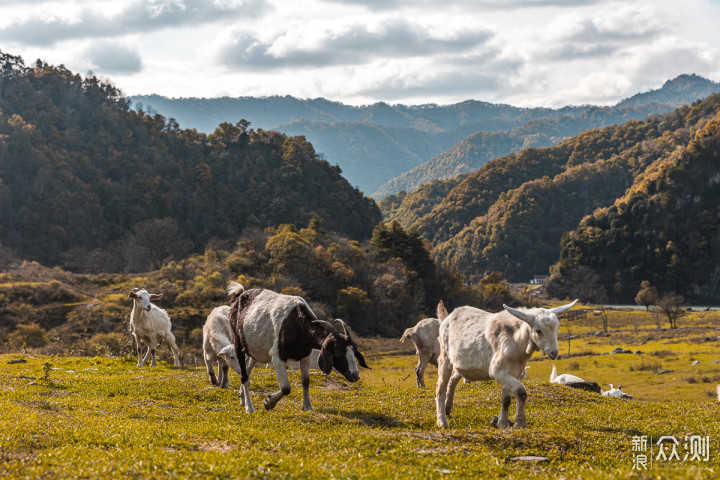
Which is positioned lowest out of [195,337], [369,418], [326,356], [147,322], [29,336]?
[195,337]

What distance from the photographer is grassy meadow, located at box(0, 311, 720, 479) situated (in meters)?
9.40

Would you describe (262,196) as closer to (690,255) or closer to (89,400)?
(690,255)

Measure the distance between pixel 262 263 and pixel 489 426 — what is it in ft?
248

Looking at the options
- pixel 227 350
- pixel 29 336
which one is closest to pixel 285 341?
pixel 227 350

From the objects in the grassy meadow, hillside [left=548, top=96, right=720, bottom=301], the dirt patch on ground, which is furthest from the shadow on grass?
hillside [left=548, top=96, right=720, bottom=301]

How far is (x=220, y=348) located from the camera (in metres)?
20.0

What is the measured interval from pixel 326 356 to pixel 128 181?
414 feet

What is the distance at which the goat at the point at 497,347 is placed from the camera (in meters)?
12.5

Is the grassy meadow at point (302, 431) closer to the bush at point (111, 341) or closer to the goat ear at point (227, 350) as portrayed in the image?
the goat ear at point (227, 350)

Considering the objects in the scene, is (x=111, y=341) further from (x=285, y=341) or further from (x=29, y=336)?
(x=285, y=341)

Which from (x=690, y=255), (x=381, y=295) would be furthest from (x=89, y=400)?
(x=690, y=255)

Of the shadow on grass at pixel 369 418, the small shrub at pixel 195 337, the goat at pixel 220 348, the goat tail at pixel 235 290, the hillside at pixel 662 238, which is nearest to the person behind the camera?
the shadow on grass at pixel 369 418

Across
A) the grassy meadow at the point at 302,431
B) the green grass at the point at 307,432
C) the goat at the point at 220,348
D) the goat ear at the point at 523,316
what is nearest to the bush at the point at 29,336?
the grassy meadow at the point at 302,431

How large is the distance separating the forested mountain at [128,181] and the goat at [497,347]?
95.8m
